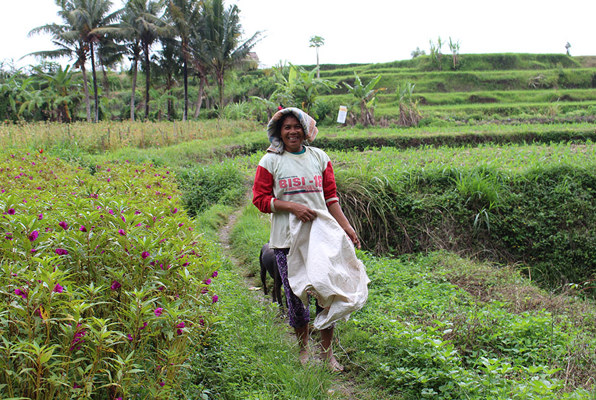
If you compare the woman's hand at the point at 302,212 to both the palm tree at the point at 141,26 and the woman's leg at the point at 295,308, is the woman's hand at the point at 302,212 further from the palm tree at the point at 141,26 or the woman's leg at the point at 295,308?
the palm tree at the point at 141,26

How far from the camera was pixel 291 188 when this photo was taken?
9.73 ft

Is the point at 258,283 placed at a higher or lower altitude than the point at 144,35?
lower

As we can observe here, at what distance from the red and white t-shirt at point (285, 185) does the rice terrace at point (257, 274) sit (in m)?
0.52

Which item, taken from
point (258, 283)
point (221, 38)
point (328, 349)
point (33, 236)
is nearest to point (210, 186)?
point (258, 283)

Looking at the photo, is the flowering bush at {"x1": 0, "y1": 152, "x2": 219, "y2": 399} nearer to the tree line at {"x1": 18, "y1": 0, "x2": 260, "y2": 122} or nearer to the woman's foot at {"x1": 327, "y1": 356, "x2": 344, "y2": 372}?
the woman's foot at {"x1": 327, "y1": 356, "x2": 344, "y2": 372}

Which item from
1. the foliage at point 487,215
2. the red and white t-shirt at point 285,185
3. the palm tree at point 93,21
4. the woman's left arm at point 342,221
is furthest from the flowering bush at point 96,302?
the palm tree at point 93,21

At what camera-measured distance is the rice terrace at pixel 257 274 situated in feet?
6.03

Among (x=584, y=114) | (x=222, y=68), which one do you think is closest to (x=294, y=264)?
(x=584, y=114)

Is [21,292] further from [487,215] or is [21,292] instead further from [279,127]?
[487,215]

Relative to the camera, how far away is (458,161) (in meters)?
7.70

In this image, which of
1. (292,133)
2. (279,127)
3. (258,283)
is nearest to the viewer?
(292,133)

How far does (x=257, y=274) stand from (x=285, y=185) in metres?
2.29

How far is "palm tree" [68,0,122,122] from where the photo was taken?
1015 inches

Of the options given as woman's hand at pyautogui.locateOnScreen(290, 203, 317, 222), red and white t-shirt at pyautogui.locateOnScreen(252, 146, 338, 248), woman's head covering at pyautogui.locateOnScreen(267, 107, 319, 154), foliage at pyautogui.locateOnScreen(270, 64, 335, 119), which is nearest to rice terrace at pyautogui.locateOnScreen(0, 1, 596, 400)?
red and white t-shirt at pyautogui.locateOnScreen(252, 146, 338, 248)
